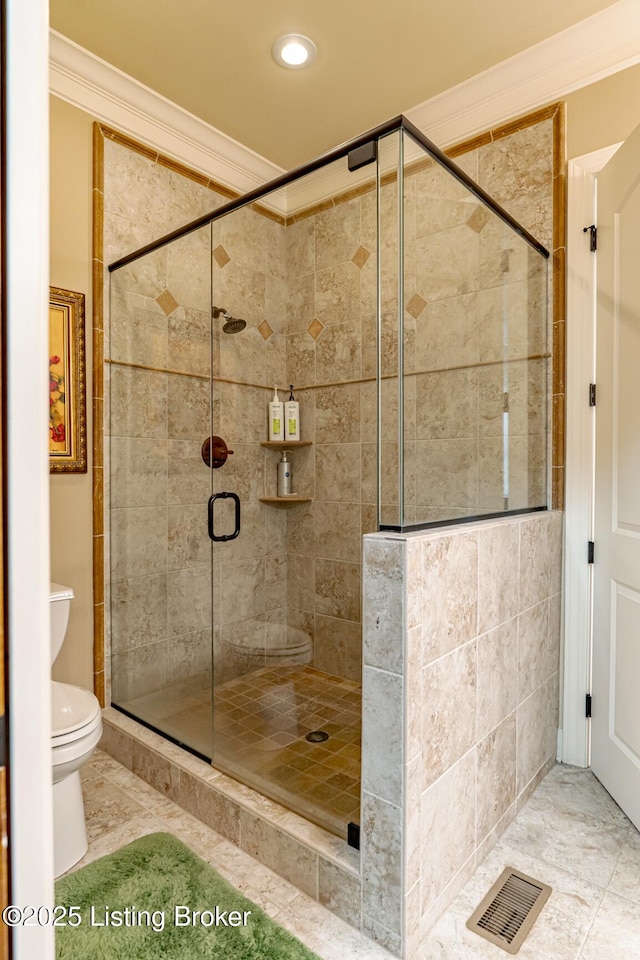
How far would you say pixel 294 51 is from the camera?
2.14m

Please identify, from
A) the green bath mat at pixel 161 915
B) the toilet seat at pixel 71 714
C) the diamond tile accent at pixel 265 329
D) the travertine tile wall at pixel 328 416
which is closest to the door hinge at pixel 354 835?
the green bath mat at pixel 161 915

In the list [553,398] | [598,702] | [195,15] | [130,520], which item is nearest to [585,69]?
[553,398]

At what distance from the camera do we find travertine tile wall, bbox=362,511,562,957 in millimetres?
1290

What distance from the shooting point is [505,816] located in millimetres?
1756

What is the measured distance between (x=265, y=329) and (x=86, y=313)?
32.2 inches

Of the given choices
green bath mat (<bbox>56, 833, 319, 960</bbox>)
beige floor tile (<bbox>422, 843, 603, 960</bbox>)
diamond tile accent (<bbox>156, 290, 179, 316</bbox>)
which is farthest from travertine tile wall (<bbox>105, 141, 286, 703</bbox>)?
beige floor tile (<bbox>422, 843, 603, 960</bbox>)

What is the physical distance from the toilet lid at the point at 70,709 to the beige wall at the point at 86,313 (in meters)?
0.45

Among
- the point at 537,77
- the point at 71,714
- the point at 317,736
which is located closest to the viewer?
the point at 71,714

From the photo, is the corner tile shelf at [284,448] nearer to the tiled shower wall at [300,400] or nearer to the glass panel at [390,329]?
the tiled shower wall at [300,400]

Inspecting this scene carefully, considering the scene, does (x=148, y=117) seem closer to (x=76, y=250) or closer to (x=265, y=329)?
(x=76, y=250)

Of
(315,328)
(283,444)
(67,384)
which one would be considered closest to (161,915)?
(283,444)

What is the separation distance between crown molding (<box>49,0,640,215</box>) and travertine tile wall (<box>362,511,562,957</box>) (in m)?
1.27

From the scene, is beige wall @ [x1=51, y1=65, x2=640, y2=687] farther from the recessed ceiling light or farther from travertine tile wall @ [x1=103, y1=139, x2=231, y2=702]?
the recessed ceiling light

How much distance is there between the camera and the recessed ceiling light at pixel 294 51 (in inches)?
82.1
